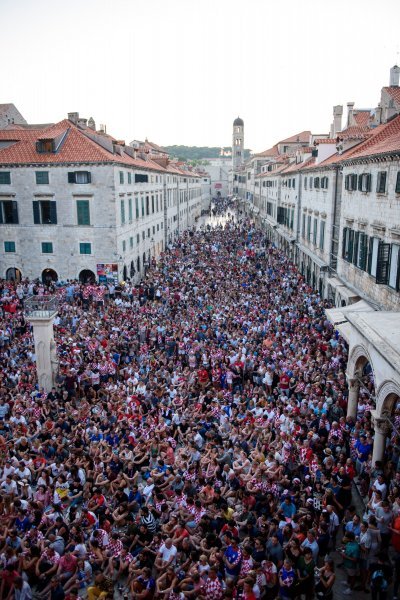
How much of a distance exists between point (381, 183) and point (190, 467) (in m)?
12.8

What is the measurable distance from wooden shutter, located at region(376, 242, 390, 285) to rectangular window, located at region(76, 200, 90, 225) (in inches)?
860

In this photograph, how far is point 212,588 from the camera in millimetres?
8273

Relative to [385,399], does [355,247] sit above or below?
above

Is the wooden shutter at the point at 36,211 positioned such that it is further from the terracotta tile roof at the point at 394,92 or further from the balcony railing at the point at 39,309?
the terracotta tile roof at the point at 394,92

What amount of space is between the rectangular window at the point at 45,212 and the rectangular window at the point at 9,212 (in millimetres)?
1498

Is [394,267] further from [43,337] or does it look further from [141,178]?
[141,178]

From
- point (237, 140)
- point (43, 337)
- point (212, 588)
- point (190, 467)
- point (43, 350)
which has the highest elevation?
point (237, 140)

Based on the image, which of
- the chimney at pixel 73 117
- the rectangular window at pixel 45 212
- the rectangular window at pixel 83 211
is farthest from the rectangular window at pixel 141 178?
the rectangular window at pixel 45 212

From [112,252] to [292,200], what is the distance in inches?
708

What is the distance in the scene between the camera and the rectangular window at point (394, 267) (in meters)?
16.2

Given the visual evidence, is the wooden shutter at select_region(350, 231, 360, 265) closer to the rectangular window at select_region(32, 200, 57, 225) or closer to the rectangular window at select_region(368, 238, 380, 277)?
the rectangular window at select_region(368, 238, 380, 277)

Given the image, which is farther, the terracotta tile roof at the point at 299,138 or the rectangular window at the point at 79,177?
the terracotta tile roof at the point at 299,138

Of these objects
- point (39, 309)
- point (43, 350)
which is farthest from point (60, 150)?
point (43, 350)

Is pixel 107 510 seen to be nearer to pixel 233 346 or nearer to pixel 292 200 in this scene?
pixel 233 346
